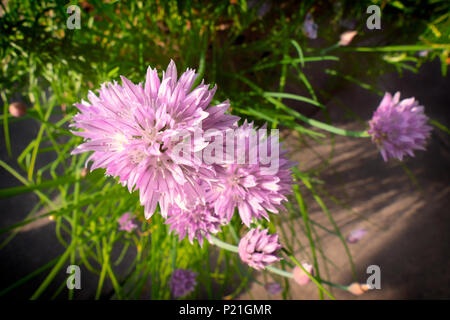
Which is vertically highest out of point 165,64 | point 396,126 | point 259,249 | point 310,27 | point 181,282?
point 310,27

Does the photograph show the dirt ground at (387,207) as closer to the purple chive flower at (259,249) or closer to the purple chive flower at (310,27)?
the purple chive flower at (310,27)

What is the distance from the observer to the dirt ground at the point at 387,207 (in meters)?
0.84

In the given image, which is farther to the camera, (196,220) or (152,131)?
(196,220)

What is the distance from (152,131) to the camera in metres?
0.28

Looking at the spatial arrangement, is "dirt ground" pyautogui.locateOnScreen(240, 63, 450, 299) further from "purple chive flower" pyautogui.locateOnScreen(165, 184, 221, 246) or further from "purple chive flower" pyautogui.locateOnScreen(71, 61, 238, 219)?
"purple chive flower" pyautogui.locateOnScreen(71, 61, 238, 219)

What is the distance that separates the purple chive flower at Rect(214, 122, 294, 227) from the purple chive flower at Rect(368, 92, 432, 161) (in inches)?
11.9

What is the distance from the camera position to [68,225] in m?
0.80

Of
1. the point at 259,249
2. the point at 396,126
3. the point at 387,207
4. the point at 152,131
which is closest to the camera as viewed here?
the point at 152,131

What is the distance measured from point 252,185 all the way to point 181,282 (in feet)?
1.49

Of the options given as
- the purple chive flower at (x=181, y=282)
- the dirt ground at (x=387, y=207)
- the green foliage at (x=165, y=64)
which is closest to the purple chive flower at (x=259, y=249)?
the green foliage at (x=165, y=64)

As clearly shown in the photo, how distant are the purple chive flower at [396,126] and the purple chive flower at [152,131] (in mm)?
420

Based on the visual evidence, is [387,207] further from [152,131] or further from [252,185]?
[152,131]

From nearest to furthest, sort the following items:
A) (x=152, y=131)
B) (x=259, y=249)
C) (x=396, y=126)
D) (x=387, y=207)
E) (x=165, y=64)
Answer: (x=152, y=131)
(x=259, y=249)
(x=396, y=126)
(x=165, y=64)
(x=387, y=207)

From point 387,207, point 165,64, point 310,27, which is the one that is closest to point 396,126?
point 310,27
